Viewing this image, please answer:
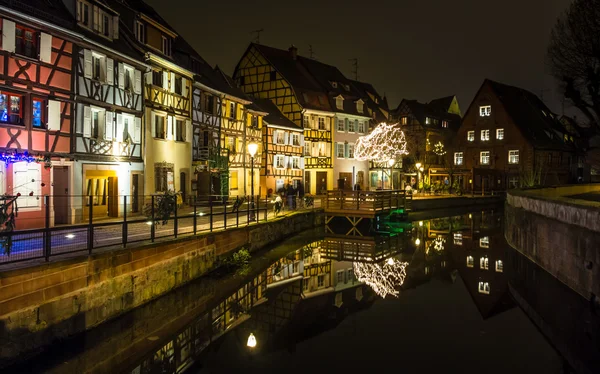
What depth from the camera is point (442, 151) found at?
65.9 m

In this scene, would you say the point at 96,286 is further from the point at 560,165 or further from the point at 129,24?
the point at 560,165

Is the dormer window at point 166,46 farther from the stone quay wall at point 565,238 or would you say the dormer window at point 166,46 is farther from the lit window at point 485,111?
the lit window at point 485,111

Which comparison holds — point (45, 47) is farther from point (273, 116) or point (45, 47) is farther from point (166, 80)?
point (273, 116)

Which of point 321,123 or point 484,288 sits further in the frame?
point 321,123

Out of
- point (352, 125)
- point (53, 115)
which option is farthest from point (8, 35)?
point (352, 125)

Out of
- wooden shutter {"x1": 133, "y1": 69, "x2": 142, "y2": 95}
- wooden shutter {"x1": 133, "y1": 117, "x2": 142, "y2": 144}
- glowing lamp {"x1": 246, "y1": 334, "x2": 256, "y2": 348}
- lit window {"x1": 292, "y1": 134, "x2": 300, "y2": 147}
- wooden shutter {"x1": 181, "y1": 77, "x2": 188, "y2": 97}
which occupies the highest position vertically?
wooden shutter {"x1": 181, "y1": 77, "x2": 188, "y2": 97}

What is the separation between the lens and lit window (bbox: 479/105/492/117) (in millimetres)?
63750

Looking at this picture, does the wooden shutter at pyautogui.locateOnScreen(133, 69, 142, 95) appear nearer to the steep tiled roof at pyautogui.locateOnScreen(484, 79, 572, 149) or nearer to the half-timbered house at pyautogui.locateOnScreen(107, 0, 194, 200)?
the half-timbered house at pyautogui.locateOnScreen(107, 0, 194, 200)

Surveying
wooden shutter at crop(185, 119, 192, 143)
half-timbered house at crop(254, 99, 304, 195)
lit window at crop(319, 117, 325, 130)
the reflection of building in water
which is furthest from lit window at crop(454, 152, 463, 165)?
wooden shutter at crop(185, 119, 192, 143)

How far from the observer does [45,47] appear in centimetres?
1823

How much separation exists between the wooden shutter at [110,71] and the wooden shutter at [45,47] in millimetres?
3230

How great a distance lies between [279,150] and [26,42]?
28556mm

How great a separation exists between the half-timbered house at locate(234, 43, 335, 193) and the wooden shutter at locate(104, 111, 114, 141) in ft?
89.1

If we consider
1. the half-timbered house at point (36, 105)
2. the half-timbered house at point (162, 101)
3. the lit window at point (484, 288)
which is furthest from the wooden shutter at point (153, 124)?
the lit window at point (484, 288)
